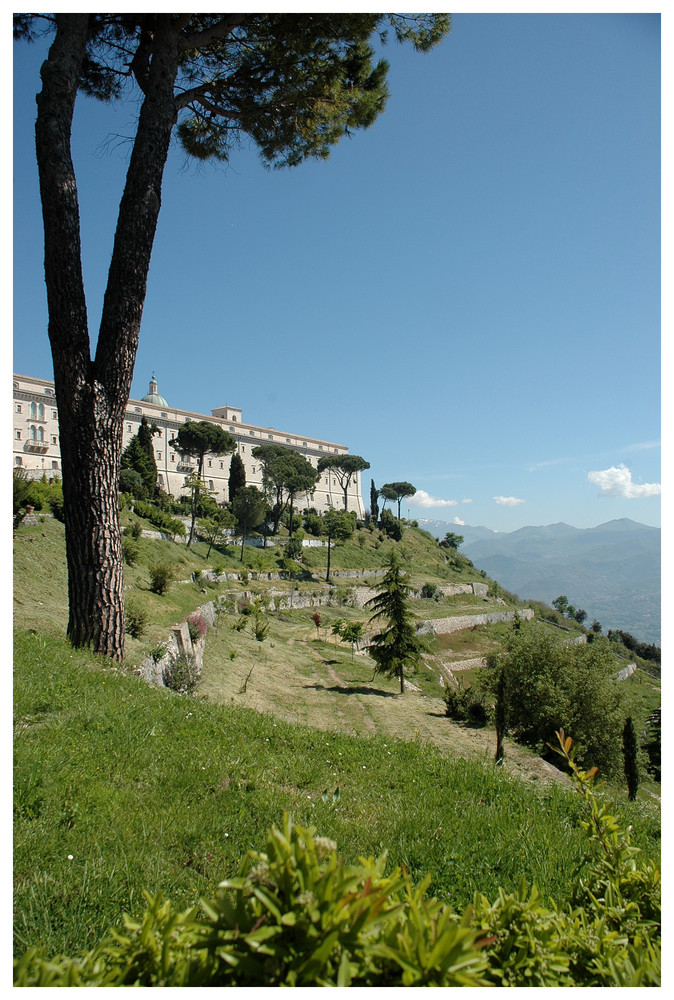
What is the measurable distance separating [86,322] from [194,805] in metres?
5.14

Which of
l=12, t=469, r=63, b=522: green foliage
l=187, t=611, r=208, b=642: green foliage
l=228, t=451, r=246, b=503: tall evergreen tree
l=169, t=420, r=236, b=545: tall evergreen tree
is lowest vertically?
l=187, t=611, r=208, b=642: green foliage

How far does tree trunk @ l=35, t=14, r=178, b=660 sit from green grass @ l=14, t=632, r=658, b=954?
94cm

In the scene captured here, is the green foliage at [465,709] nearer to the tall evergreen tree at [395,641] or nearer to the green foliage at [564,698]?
the green foliage at [564,698]

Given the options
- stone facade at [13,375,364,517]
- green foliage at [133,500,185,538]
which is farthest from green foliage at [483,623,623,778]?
stone facade at [13,375,364,517]

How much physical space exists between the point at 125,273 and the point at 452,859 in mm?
6585

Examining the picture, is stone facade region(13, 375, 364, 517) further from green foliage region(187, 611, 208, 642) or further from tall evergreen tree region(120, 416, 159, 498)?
green foliage region(187, 611, 208, 642)

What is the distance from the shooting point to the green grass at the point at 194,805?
262 cm

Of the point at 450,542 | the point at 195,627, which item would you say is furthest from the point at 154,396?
the point at 195,627

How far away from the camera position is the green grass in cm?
262

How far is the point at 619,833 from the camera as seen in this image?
2064 mm

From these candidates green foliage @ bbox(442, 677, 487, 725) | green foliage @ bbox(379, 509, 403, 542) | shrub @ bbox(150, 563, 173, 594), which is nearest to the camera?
green foliage @ bbox(442, 677, 487, 725)

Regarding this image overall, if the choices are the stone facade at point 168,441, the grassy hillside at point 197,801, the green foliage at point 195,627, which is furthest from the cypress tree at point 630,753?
the stone facade at point 168,441
